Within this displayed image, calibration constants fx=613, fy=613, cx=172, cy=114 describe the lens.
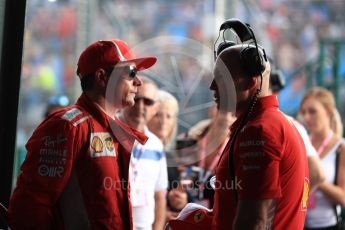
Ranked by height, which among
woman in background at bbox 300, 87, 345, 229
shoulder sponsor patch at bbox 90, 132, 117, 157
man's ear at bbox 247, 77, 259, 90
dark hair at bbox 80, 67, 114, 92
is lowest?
woman in background at bbox 300, 87, 345, 229

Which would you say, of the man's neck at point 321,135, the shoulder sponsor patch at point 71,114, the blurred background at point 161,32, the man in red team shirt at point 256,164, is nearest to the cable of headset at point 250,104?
the man in red team shirt at point 256,164

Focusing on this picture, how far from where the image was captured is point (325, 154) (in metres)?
4.86

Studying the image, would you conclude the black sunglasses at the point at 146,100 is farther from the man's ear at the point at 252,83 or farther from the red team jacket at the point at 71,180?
the man's ear at the point at 252,83

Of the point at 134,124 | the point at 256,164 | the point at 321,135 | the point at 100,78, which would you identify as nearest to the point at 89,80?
the point at 100,78

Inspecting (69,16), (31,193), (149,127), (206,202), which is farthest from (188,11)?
(31,193)

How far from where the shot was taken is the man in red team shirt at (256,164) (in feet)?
7.29

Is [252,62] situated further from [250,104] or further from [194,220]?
[194,220]

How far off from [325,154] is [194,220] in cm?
255

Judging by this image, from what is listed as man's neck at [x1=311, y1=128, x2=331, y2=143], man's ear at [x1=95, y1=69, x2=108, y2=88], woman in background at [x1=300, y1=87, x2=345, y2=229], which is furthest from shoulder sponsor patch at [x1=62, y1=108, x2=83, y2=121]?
man's neck at [x1=311, y1=128, x2=331, y2=143]

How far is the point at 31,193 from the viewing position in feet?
8.32

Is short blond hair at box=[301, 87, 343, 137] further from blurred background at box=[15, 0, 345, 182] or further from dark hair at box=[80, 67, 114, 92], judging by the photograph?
blurred background at box=[15, 0, 345, 182]

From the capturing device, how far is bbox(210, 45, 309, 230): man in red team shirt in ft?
7.29

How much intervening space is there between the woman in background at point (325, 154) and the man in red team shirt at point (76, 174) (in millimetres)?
2314

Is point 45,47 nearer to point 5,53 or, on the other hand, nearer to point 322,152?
point 322,152
